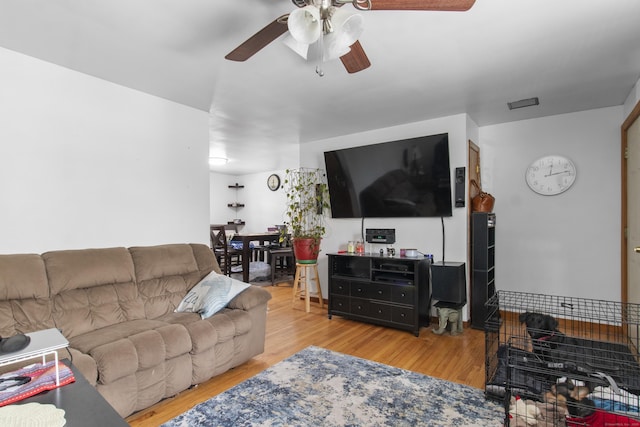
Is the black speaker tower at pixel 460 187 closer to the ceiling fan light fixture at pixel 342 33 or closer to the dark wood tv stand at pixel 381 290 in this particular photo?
the dark wood tv stand at pixel 381 290

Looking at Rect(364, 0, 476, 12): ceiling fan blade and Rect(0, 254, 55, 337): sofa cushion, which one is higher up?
Rect(364, 0, 476, 12): ceiling fan blade

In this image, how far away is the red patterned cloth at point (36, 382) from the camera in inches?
38.3

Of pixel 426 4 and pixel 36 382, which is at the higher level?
pixel 426 4

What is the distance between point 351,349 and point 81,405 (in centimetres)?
243

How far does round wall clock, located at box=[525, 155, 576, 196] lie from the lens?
3619 mm

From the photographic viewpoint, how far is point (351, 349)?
3.05 m

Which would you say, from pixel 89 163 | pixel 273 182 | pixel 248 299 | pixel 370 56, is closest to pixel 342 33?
pixel 370 56

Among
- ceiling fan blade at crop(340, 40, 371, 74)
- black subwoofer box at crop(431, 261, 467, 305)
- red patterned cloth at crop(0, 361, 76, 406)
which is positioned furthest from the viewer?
black subwoofer box at crop(431, 261, 467, 305)

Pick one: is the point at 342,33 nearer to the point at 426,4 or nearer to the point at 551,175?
the point at 426,4

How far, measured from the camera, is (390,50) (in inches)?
88.4

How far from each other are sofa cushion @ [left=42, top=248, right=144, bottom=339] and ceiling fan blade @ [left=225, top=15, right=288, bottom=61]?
178 cm

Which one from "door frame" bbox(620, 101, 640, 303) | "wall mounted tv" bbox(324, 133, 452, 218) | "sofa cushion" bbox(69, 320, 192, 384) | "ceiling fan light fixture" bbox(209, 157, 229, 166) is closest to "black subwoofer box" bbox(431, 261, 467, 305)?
"wall mounted tv" bbox(324, 133, 452, 218)

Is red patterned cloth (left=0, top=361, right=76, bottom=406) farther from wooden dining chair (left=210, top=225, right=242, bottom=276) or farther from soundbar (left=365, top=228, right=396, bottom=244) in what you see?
wooden dining chair (left=210, top=225, right=242, bottom=276)

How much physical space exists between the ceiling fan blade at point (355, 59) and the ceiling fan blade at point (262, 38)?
368 mm
